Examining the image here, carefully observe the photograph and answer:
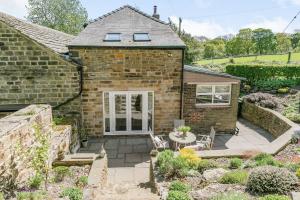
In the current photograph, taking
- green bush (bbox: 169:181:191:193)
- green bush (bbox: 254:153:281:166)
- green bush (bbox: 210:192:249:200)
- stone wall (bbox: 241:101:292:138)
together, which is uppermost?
green bush (bbox: 210:192:249:200)

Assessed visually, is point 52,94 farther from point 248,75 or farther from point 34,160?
point 248,75

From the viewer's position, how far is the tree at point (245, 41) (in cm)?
6425

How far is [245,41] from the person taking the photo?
6506 cm

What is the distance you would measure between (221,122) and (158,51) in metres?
5.28

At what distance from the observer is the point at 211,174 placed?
25.2 feet

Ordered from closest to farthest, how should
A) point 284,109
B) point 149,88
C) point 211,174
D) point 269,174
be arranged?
point 269,174, point 211,174, point 149,88, point 284,109

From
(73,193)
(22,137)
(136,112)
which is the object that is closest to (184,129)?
(136,112)

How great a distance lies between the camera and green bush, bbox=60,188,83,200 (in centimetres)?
642

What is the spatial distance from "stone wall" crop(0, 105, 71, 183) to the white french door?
4.29 meters

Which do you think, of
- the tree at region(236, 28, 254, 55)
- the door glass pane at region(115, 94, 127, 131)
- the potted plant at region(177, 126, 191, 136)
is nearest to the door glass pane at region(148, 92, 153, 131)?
the door glass pane at region(115, 94, 127, 131)

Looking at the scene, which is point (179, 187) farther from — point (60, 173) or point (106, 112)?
point (106, 112)

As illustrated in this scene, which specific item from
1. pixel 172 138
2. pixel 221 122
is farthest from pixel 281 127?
pixel 172 138

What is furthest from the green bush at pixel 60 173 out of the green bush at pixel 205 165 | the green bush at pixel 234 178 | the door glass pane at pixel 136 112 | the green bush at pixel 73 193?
the door glass pane at pixel 136 112

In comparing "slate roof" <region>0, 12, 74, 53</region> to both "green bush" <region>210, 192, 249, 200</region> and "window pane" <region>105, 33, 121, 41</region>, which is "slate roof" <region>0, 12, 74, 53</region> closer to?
"window pane" <region>105, 33, 121, 41</region>
